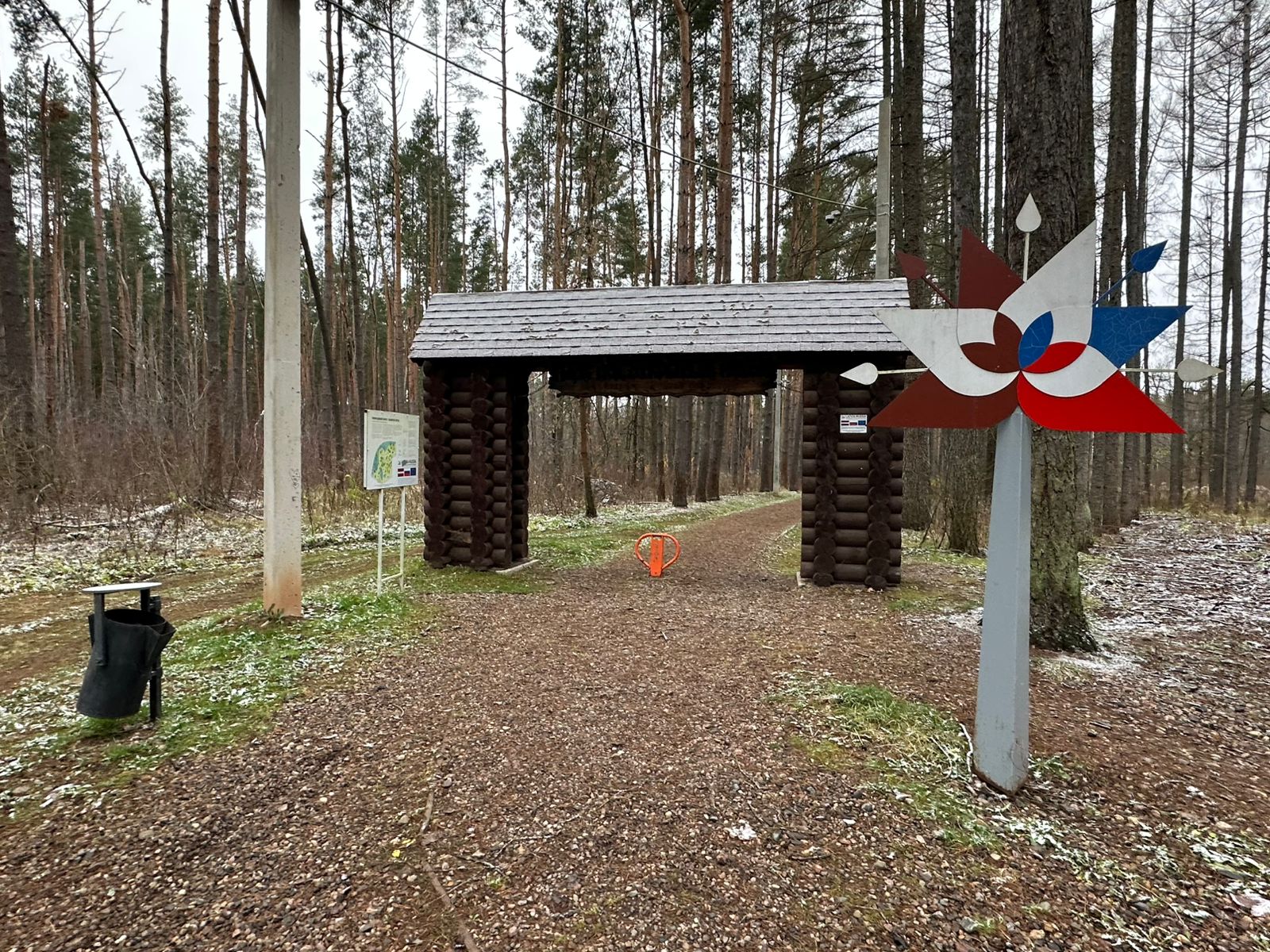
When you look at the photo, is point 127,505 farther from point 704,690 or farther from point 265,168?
point 704,690

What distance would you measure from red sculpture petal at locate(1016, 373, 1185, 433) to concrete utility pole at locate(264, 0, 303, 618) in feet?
17.8

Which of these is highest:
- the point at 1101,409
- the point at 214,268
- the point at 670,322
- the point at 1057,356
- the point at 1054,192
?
the point at 214,268

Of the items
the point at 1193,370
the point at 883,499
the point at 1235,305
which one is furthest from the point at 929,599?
the point at 1235,305

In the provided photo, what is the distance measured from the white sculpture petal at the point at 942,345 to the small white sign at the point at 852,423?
175 inches

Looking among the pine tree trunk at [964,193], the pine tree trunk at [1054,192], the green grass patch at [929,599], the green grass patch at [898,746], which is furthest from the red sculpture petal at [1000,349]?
the pine tree trunk at [964,193]

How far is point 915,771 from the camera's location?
3211 millimetres

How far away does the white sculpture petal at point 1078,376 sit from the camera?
2.86 metres

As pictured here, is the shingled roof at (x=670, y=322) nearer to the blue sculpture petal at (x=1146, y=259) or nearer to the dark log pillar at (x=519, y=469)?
the dark log pillar at (x=519, y=469)

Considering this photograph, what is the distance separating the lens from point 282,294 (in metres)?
5.40

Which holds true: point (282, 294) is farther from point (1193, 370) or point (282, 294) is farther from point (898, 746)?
point (1193, 370)

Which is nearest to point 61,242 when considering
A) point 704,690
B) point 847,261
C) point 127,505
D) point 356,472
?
point 356,472

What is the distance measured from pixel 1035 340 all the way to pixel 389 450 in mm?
6119

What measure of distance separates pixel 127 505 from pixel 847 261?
1690cm

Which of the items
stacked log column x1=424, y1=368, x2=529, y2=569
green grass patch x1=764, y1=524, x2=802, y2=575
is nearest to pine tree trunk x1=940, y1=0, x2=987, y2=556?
green grass patch x1=764, y1=524, x2=802, y2=575
